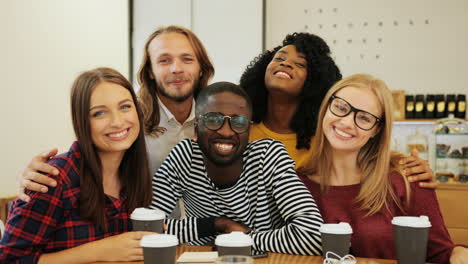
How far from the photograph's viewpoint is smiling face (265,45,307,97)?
106 inches

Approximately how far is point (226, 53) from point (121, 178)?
360 cm

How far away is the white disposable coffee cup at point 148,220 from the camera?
1.63 meters

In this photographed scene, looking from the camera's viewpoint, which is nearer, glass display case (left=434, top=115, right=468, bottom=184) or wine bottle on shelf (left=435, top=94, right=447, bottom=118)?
glass display case (left=434, top=115, right=468, bottom=184)

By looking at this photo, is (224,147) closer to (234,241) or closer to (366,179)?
(234,241)

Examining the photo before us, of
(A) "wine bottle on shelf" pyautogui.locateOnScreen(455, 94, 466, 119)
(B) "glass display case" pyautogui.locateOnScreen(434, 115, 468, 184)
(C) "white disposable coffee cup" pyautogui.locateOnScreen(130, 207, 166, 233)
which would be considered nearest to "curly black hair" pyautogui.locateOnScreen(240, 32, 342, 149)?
(C) "white disposable coffee cup" pyautogui.locateOnScreen(130, 207, 166, 233)

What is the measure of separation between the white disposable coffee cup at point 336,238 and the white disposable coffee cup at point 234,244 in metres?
0.27

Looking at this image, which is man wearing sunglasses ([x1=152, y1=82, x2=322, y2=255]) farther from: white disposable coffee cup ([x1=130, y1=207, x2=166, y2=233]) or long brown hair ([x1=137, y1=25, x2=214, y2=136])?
long brown hair ([x1=137, y1=25, x2=214, y2=136])

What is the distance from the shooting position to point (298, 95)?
9.20 feet

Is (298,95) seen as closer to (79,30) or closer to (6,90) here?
(6,90)

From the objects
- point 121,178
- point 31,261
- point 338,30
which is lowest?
point 31,261

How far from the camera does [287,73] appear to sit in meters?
2.71

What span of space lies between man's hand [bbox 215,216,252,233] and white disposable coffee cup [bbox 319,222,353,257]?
0.38 m

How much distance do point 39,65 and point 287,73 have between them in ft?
6.81

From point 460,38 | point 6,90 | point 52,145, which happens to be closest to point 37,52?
point 6,90
